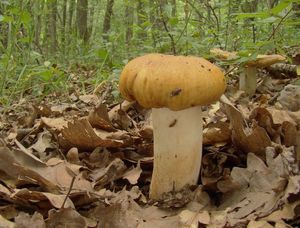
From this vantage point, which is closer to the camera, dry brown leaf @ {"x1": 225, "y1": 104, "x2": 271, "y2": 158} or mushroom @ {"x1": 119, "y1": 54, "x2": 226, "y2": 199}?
mushroom @ {"x1": 119, "y1": 54, "x2": 226, "y2": 199}

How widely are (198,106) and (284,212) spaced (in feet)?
2.06

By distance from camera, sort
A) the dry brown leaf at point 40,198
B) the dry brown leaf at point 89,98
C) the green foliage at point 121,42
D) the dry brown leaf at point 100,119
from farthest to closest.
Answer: the dry brown leaf at point 89,98 < the green foliage at point 121,42 < the dry brown leaf at point 100,119 < the dry brown leaf at point 40,198

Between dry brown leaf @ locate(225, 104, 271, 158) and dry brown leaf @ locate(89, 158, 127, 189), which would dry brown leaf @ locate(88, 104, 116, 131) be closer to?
dry brown leaf @ locate(89, 158, 127, 189)

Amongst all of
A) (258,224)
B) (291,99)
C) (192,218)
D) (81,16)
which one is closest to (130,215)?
(192,218)

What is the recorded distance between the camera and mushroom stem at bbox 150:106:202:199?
1934mm

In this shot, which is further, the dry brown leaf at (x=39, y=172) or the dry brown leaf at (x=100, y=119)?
the dry brown leaf at (x=100, y=119)

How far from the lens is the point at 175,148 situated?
1.98 metres

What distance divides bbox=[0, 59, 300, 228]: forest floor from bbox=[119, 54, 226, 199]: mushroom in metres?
0.10

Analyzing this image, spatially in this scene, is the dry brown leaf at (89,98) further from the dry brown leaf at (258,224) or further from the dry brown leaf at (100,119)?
the dry brown leaf at (258,224)

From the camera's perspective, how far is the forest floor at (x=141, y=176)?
1.64 m

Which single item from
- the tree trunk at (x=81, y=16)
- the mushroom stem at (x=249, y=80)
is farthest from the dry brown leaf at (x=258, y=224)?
the tree trunk at (x=81, y=16)

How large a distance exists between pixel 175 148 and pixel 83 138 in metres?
0.67

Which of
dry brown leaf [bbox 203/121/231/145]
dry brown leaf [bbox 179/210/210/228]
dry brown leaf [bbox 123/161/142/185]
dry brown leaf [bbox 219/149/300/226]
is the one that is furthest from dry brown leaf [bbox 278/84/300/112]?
dry brown leaf [bbox 179/210/210/228]

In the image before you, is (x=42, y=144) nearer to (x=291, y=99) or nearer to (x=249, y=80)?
(x=291, y=99)
